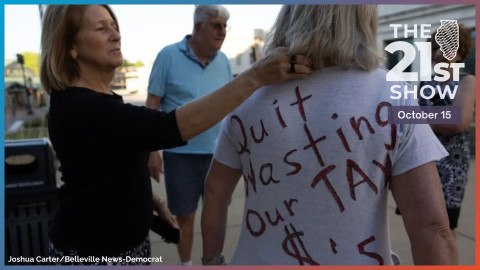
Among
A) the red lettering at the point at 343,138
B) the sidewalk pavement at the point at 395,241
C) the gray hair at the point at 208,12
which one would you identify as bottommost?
the sidewalk pavement at the point at 395,241

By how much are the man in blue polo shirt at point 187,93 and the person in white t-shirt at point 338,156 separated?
151 cm

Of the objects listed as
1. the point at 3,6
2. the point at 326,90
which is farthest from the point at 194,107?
the point at 3,6

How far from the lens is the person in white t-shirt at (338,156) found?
1.00 metres

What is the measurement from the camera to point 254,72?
110 centimetres

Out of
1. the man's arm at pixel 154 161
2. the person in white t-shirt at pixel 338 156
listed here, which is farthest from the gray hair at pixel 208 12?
the person in white t-shirt at pixel 338 156

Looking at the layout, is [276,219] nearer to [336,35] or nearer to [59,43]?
[336,35]

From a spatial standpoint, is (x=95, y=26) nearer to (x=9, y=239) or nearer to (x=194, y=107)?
(x=194, y=107)

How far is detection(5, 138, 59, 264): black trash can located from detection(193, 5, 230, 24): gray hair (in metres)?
1.34

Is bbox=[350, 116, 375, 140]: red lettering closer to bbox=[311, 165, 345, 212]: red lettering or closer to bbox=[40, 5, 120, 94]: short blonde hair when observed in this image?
bbox=[311, 165, 345, 212]: red lettering

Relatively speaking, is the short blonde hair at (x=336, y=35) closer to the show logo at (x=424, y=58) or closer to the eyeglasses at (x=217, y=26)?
the show logo at (x=424, y=58)

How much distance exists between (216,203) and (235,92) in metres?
0.41

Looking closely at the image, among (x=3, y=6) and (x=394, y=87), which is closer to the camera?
(x=394, y=87)

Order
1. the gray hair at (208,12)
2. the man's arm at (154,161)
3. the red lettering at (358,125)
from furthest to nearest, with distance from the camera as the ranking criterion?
the gray hair at (208,12), the man's arm at (154,161), the red lettering at (358,125)

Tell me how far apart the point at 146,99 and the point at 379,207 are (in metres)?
1.89
